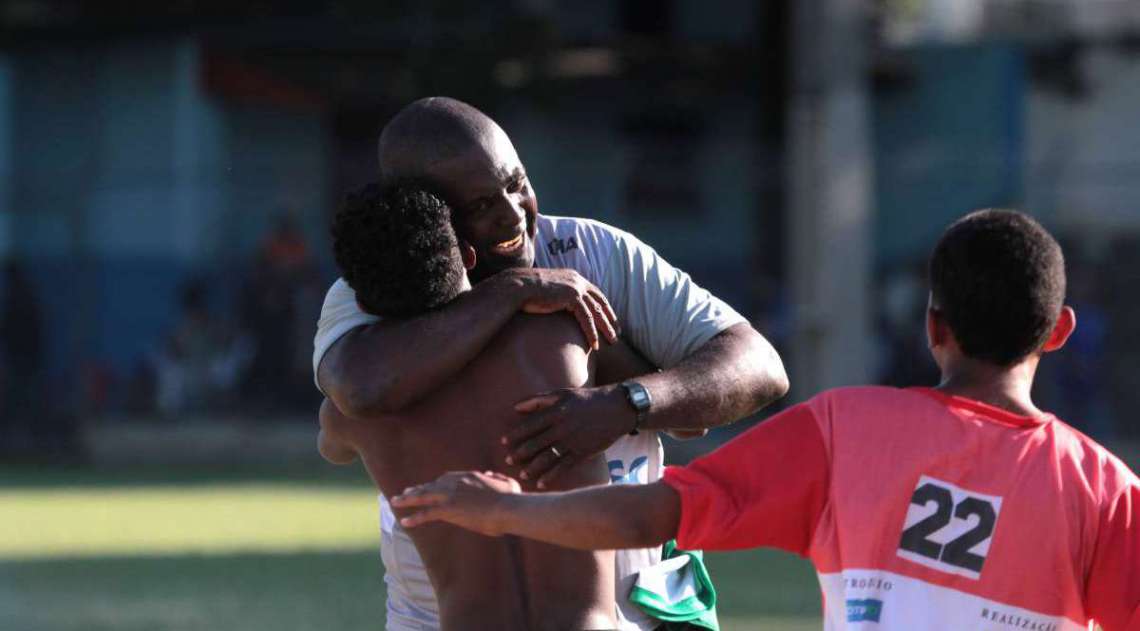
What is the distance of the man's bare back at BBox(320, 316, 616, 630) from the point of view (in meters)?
3.64

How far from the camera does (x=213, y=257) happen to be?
2055cm

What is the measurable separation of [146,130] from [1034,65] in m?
11.4

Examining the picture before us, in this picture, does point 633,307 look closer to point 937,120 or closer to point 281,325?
point 281,325

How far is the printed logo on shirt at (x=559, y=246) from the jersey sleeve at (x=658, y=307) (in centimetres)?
9

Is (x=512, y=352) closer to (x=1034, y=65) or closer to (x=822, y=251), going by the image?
(x=822, y=251)

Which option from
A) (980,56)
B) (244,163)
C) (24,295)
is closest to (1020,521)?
(24,295)

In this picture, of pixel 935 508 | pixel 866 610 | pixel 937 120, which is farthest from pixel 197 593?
pixel 937 120

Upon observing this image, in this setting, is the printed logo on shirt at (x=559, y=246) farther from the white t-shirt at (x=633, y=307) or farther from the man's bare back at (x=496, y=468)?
the man's bare back at (x=496, y=468)

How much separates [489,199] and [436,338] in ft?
1.20

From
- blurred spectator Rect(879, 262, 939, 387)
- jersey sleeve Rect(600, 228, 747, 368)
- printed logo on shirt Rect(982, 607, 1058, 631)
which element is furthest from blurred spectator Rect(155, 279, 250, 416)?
printed logo on shirt Rect(982, 607, 1058, 631)

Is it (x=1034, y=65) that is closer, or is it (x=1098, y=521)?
(x=1098, y=521)

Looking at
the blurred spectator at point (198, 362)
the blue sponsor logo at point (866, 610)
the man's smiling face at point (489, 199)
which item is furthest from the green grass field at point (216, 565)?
the blue sponsor logo at point (866, 610)

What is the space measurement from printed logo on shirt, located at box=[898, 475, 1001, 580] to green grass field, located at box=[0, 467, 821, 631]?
208 inches

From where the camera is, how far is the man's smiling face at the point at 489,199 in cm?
394
